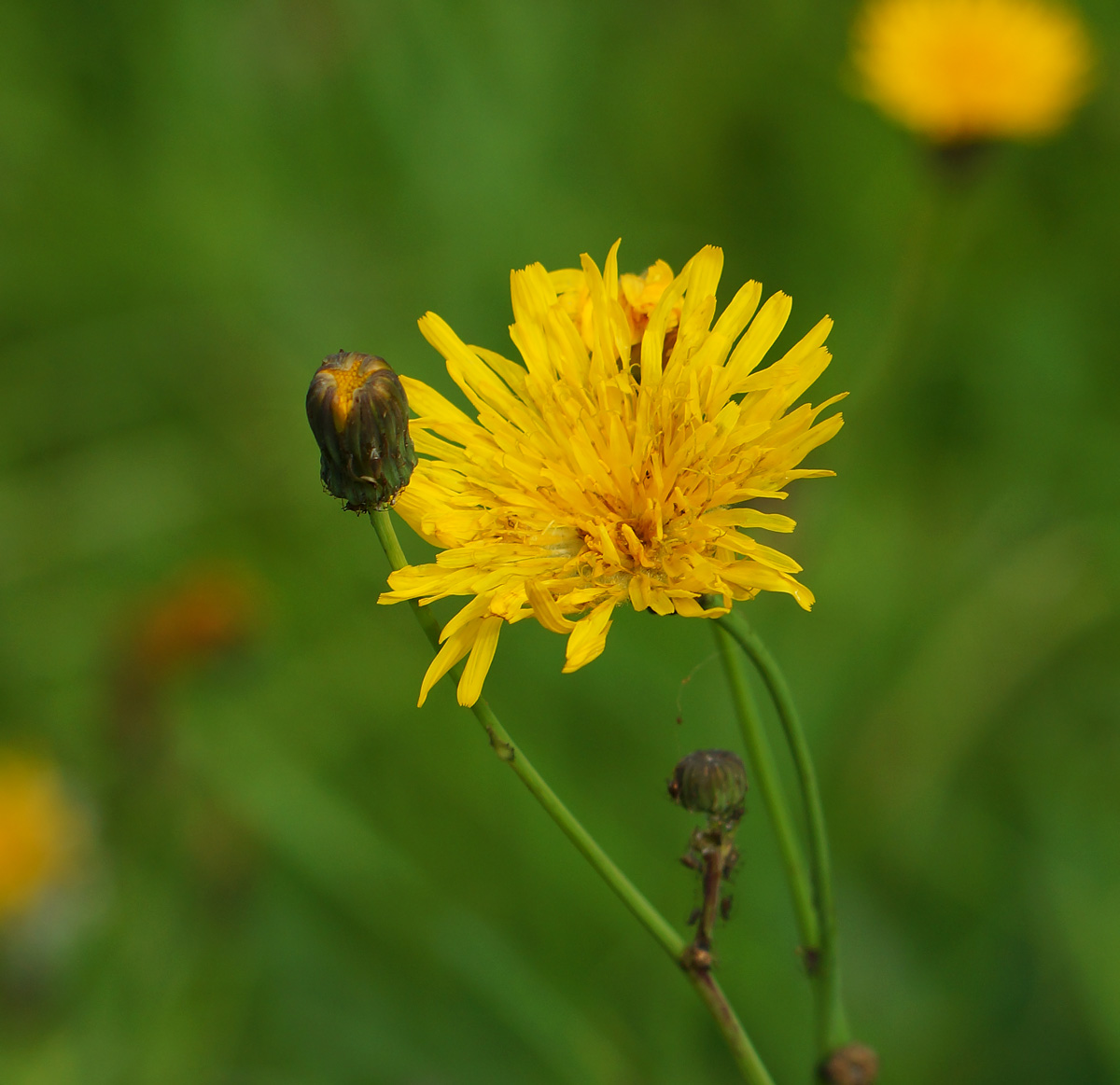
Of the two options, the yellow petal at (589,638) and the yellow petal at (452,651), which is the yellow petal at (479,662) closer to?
the yellow petal at (452,651)

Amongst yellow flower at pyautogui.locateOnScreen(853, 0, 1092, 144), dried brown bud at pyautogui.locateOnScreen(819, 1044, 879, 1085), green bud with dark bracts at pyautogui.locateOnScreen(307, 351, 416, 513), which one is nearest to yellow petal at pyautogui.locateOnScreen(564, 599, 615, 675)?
green bud with dark bracts at pyautogui.locateOnScreen(307, 351, 416, 513)

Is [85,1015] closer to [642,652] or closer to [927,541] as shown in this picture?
[642,652]

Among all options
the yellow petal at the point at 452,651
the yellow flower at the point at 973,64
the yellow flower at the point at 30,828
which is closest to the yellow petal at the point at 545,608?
the yellow petal at the point at 452,651

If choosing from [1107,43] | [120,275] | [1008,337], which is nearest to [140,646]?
[120,275]

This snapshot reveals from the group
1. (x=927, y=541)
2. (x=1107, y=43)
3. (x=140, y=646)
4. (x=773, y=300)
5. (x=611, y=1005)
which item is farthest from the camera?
(x=1107, y=43)

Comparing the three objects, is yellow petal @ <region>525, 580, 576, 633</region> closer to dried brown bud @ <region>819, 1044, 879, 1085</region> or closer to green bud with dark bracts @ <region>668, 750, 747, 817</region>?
green bud with dark bracts @ <region>668, 750, 747, 817</region>

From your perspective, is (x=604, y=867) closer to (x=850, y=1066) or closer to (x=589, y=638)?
(x=589, y=638)
